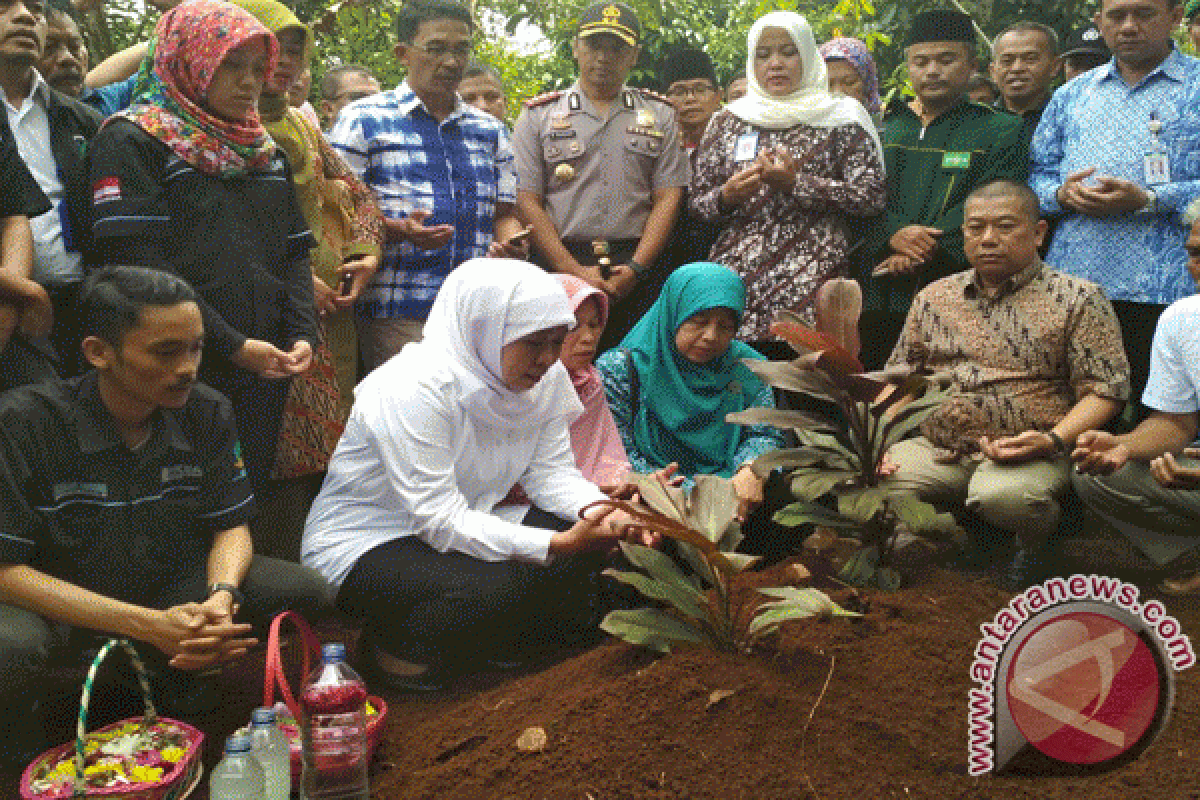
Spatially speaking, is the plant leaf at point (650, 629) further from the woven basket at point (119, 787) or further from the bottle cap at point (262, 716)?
the woven basket at point (119, 787)

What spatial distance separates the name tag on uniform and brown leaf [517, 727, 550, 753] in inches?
118

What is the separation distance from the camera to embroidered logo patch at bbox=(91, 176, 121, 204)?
10.7ft

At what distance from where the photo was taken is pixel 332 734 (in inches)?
100

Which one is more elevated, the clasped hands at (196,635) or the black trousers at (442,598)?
the clasped hands at (196,635)

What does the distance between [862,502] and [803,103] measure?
83.8 inches

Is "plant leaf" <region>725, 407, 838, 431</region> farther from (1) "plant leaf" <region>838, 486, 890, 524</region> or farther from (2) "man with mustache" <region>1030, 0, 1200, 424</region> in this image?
(2) "man with mustache" <region>1030, 0, 1200, 424</region>

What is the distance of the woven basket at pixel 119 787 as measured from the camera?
91.7 inches

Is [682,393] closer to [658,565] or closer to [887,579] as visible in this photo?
[887,579]

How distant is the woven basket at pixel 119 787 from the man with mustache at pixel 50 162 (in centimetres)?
118

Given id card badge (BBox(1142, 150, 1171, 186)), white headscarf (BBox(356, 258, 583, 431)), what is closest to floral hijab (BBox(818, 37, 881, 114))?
id card badge (BBox(1142, 150, 1171, 186))

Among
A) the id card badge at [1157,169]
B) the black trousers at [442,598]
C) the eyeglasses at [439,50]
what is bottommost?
the black trousers at [442,598]

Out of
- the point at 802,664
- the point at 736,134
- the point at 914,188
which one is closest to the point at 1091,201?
the point at 914,188

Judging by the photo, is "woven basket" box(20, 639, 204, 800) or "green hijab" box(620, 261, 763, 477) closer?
"woven basket" box(20, 639, 204, 800)

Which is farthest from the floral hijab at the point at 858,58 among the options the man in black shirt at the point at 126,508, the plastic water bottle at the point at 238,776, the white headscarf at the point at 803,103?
the plastic water bottle at the point at 238,776
